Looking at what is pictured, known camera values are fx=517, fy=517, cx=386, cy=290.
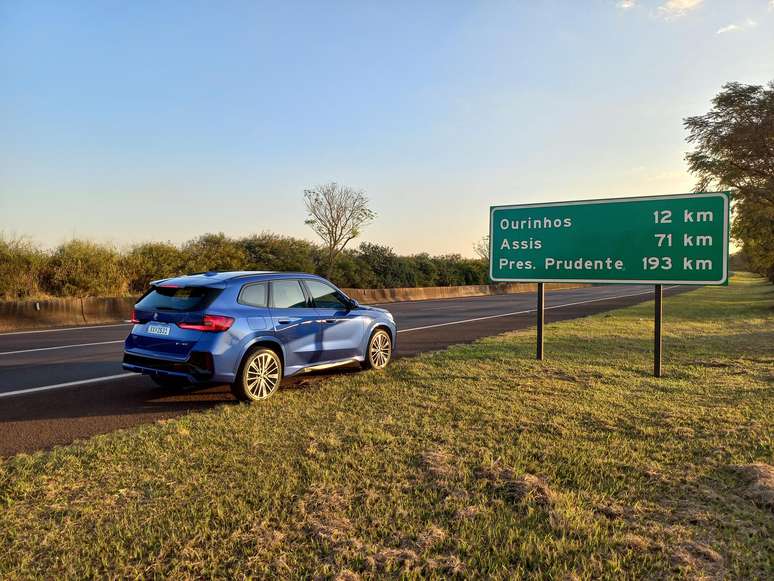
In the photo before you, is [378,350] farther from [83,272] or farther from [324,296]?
[83,272]

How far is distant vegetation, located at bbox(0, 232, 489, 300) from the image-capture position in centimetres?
1762

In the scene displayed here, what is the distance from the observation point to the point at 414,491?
3.65m

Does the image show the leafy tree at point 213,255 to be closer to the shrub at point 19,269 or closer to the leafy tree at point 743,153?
the shrub at point 19,269

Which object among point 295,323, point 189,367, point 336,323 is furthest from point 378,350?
point 189,367

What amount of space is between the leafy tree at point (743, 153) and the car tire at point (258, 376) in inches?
981

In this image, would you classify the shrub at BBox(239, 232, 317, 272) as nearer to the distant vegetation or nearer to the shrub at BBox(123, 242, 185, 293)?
the distant vegetation

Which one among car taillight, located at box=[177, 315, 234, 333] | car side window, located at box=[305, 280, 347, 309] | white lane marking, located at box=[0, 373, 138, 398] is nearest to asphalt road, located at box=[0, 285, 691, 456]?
white lane marking, located at box=[0, 373, 138, 398]

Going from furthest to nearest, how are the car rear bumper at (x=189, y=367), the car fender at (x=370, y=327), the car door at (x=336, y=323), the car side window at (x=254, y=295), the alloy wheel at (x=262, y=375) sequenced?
the car fender at (x=370, y=327)
the car door at (x=336, y=323)
the car side window at (x=254, y=295)
the alloy wheel at (x=262, y=375)
the car rear bumper at (x=189, y=367)

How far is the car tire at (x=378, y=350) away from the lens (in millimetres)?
8258

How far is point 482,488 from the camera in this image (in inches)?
146

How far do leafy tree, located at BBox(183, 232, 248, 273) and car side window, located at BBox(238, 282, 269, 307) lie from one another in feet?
55.9

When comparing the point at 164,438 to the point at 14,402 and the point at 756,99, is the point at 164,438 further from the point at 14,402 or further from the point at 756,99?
the point at 756,99

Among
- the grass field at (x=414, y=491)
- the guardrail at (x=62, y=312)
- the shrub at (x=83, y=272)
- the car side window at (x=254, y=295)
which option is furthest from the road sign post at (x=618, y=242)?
the shrub at (x=83, y=272)

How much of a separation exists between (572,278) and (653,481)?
6138mm
